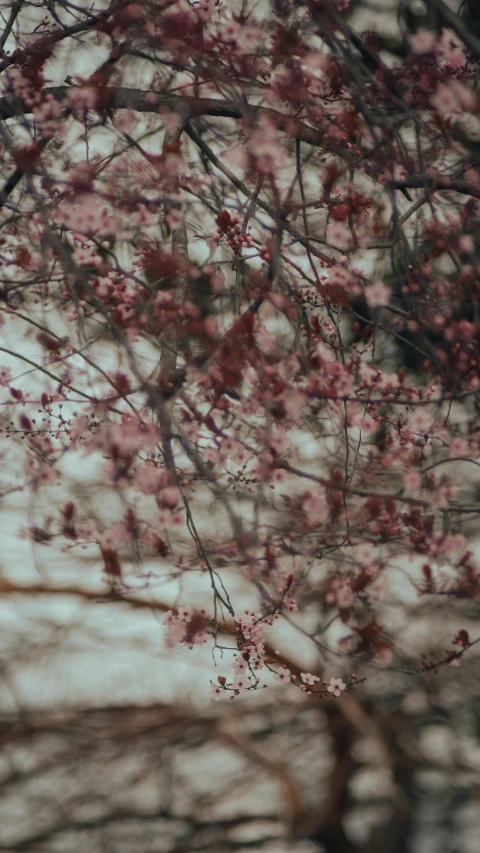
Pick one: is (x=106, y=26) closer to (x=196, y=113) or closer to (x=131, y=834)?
(x=196, y=113)

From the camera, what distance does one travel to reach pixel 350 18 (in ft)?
11.0

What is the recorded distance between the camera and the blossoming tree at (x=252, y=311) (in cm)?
124

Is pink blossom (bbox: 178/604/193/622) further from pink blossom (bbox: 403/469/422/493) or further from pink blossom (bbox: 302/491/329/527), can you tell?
pink blossom (bbox: 403/469/422/493)

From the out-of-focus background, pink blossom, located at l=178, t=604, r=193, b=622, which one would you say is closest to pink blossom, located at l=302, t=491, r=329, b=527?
pink blossom, located at l=178, t=604, r=193, b=622

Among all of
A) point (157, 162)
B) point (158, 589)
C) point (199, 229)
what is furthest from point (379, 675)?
point (157, 162)

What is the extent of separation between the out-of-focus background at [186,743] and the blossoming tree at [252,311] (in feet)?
0.42

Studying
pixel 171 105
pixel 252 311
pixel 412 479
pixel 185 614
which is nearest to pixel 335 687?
pixel 185 614

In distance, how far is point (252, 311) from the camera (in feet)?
4.14

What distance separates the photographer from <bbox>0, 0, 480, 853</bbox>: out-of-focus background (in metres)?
2.25

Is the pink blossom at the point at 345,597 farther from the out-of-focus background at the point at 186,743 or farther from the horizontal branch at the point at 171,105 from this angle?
the out-of-focus background at the point at 186,743

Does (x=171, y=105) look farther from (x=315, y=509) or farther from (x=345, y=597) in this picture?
(x=345, y=597)

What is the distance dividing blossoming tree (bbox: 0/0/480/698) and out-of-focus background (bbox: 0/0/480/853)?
0.42ft

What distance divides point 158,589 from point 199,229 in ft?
4.25

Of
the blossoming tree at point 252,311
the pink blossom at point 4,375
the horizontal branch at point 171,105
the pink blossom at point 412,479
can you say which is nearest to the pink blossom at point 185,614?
the blossoming tree at point 252,311
